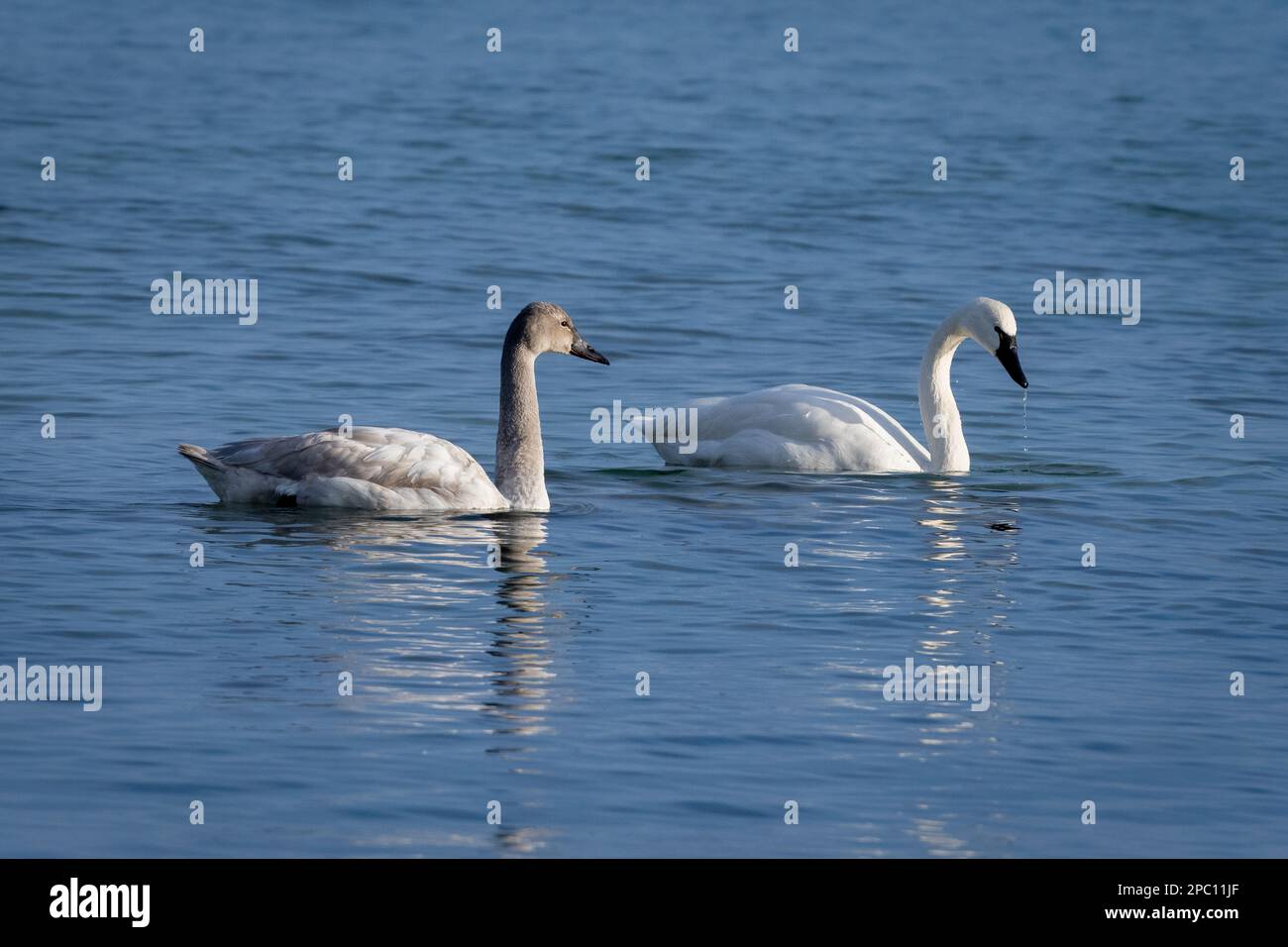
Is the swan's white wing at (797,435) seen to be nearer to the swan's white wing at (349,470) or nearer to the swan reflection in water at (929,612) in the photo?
the swan reflection in water at (929,612)

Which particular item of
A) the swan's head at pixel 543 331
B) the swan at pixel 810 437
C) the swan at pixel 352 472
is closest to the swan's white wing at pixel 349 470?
the swan at pixel 352 472

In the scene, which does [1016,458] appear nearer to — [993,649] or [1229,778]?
[993,649]

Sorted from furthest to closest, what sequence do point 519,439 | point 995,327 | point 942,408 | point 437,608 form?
point 995,327, point 942,408, point 519,439, point 437,608

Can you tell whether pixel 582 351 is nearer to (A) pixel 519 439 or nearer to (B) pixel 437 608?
(A) pixel 519 439

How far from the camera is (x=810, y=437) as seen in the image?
14.5m

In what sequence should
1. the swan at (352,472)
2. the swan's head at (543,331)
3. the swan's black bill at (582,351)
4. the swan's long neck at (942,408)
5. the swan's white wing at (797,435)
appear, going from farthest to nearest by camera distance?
the swan's long neck at (942,408) → the swan's white wing at (797,435) → the swan's black bill at (582,351) → the swan's head at (543,331) → the swan at (352,472)

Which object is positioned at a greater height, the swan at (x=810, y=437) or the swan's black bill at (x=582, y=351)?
the swan's black bill at (x=582, y=351)

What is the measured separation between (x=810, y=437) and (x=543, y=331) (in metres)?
2.24

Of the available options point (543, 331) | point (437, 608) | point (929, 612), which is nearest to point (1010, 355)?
point (543, 331)

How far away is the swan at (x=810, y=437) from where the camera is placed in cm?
1447

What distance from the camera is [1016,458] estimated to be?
15547mm

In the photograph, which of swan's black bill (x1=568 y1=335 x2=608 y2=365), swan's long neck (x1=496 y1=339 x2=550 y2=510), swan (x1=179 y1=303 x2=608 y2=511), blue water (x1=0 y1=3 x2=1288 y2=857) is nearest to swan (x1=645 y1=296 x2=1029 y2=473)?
blue water (x1=0 y1=3 x2=1288 y2=857)

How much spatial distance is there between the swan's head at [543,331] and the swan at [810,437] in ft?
5.22
